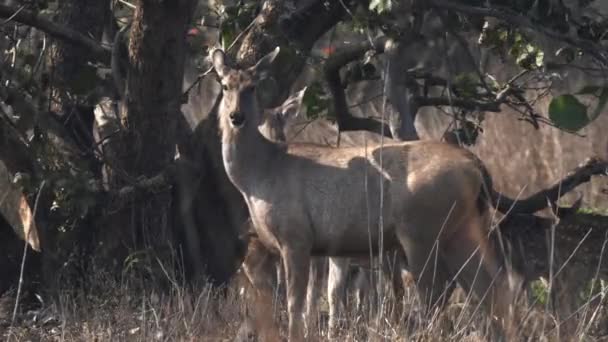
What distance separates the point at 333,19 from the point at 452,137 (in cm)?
131

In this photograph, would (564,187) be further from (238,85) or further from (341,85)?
(238,85)

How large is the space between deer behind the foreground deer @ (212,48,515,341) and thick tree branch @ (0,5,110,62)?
98 cm

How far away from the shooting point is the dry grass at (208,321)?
7988 millimetres

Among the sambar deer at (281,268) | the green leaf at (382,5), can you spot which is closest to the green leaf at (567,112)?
the green leaf at (382,5)

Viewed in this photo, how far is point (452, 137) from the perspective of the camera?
10984 mm

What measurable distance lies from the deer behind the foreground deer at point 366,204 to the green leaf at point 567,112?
4.64 feet

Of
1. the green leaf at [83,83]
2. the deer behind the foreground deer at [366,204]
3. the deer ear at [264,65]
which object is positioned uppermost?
the deer ear at [264,65]

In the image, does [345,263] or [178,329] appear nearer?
[178,329]

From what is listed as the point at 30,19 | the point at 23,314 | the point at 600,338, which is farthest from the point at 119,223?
the point at 600,338

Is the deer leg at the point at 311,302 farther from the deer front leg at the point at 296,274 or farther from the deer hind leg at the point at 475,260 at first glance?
the deer hind leg at the point at 475,260

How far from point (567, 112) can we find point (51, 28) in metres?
3.90

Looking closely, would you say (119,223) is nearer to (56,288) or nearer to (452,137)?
(56,288)

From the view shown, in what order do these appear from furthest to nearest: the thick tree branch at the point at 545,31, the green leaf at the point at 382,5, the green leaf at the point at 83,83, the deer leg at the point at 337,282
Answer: the deer leg at the point at 337,282
the green leaf at the point at 83,83
the thick tree branch at the point at 545,31
the green leaf at the point at 382,5

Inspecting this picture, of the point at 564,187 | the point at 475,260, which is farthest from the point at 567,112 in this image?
the point at 564,187
